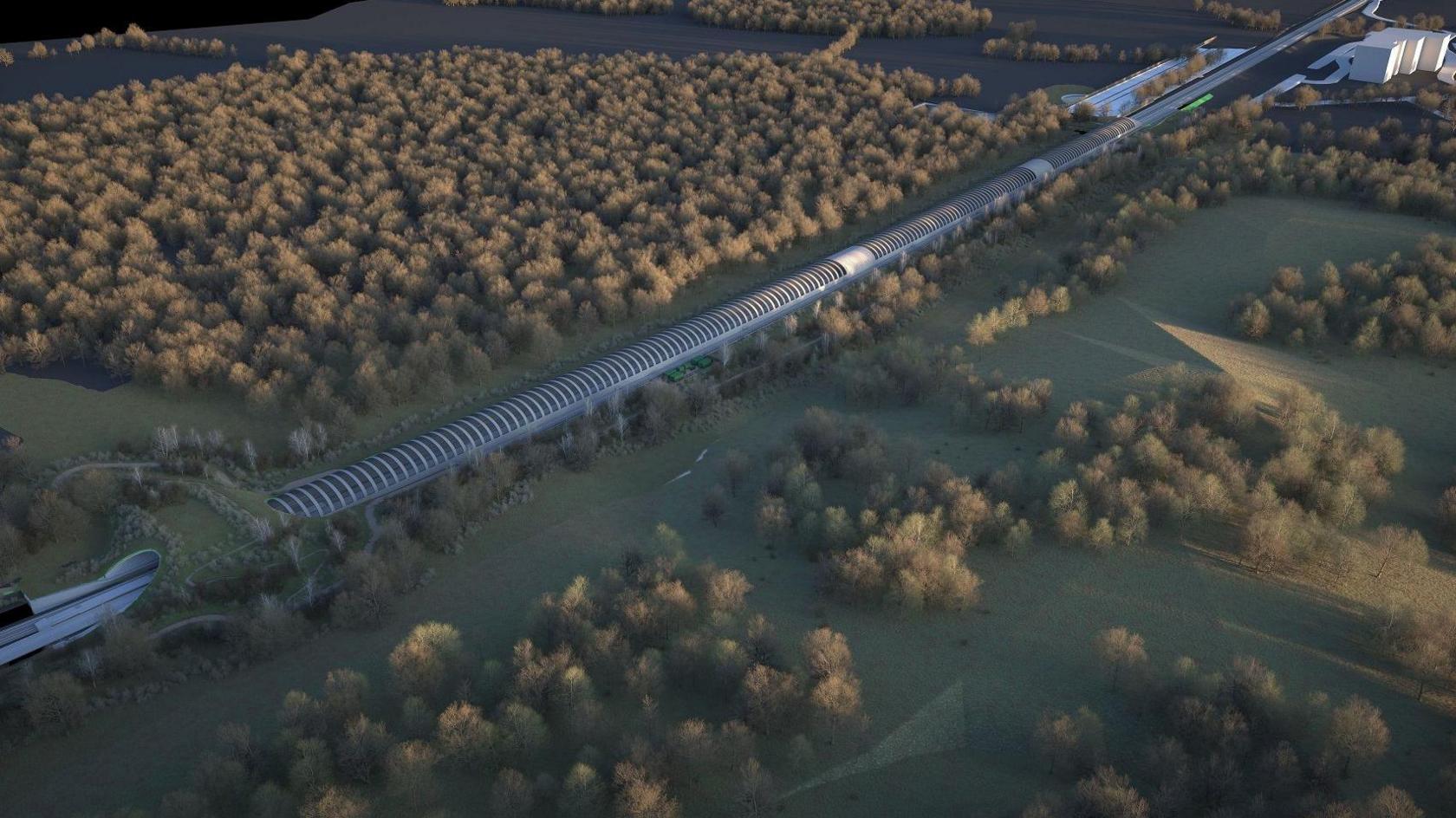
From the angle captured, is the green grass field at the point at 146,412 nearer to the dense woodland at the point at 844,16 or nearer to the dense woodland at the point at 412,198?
the dense woodland at the point at 412,198

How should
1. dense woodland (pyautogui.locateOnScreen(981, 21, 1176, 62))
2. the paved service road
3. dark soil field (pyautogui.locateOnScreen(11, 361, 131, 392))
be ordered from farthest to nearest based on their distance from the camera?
dense woodland (pyautogui.locateOnScreen(981, 21, 1176, 62))
the paved service road
dark soil field (pyautogui.locateOnScreen(11, 361, 131, 392))

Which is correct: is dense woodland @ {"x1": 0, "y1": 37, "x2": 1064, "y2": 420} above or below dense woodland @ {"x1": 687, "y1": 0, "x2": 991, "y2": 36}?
below

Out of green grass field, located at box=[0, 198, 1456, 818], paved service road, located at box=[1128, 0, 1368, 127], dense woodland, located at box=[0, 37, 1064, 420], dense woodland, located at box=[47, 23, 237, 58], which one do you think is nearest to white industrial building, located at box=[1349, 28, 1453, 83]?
paved service road, located at box=[1128, 0, 1368, 127]

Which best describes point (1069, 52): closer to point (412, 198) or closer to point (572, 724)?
point (412, 198)

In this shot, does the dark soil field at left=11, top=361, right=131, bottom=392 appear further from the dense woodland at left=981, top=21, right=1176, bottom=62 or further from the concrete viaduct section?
the dense woodland at left=981, top=21, right=1176, bottom=62

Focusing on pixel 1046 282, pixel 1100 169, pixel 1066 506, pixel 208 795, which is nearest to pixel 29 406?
pixel 208 795

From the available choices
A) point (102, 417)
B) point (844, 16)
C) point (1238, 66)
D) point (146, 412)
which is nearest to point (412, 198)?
point (146, 412)

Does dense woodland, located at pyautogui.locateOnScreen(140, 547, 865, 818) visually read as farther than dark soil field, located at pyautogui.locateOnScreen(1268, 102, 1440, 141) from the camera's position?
No

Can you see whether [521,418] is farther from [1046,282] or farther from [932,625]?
[1046,282]
